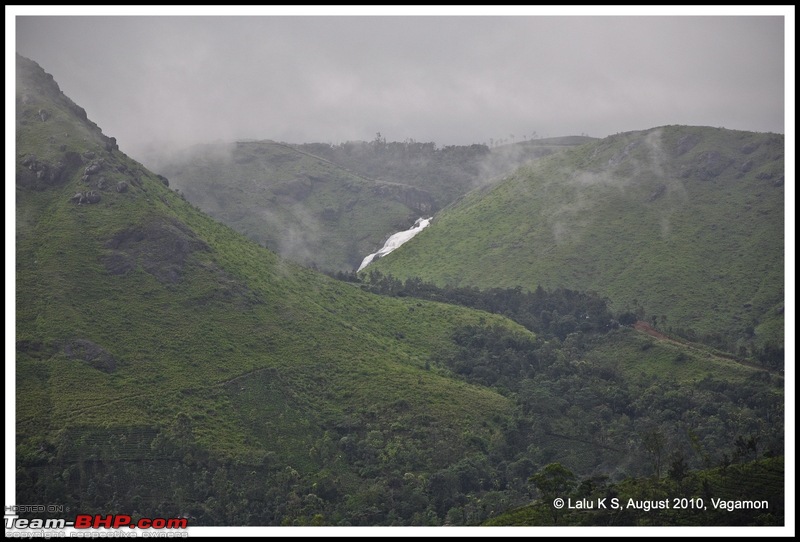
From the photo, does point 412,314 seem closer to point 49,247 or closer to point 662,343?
point 662,343

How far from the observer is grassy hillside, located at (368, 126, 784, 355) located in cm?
12400

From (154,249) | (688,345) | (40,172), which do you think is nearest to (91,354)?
(154,249)

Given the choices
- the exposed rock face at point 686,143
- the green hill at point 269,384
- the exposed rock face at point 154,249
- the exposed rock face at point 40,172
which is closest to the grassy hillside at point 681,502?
the green hill at point 269,384

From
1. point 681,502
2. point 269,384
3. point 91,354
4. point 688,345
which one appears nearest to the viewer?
point 681,502

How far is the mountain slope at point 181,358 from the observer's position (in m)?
70.7

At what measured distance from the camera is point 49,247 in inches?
3674

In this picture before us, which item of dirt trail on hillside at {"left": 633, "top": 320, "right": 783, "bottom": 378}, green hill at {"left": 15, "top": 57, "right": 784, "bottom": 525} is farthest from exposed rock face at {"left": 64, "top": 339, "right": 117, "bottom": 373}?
dirt trail on hillside at {"left": 633, "top": 320, "right": 783, "bottom": 378}

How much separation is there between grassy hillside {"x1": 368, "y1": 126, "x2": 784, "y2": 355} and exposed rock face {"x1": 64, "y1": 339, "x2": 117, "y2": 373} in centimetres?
7289

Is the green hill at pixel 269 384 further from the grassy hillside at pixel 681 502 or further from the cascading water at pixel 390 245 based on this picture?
the cascading water at pixel 390 245

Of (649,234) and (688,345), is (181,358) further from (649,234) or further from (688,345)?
(649,234)

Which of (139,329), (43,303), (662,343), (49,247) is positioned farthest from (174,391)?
(662,343)

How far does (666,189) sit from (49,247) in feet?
353

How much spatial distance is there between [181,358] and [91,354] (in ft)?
28.2

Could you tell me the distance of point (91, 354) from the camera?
3236 inches
